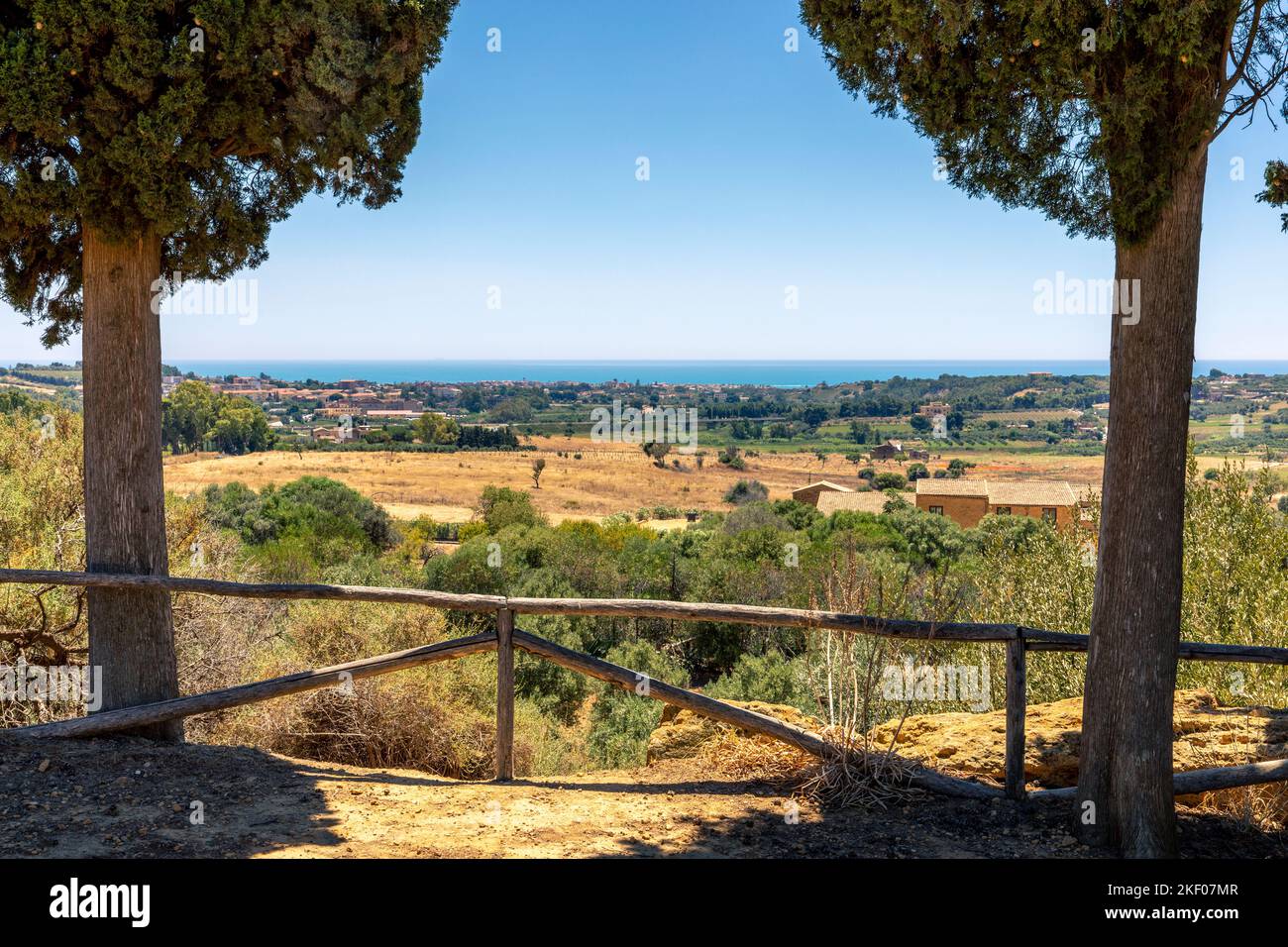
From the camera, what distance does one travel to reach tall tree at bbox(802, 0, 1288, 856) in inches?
161

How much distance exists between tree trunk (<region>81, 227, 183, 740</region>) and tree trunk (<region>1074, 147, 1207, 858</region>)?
18.4 ft

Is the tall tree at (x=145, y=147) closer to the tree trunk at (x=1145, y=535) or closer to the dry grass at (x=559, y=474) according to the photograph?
the tree trunk at (x=1145, y=535)

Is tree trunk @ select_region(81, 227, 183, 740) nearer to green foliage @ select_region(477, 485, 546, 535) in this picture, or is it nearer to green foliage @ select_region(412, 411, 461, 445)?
green foliage @ select_region(477, 485, 546, 535)

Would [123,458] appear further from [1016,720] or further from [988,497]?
[988,497]

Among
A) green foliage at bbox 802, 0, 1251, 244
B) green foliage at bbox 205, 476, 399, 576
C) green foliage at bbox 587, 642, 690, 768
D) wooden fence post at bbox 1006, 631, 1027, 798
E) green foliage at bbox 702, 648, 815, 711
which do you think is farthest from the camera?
green foliage at bbox 205, 476, 399, 576

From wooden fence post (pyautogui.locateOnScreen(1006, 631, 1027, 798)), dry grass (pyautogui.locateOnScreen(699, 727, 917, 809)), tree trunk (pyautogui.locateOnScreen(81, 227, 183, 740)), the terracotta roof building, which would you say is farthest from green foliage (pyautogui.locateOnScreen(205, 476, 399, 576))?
the terracotta roof building

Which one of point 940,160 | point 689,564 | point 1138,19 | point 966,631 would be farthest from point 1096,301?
point 689,564

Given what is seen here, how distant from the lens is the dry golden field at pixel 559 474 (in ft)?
160

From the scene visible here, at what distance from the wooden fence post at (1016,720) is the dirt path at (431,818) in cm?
17

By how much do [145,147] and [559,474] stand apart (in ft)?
192

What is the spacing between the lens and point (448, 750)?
730cm

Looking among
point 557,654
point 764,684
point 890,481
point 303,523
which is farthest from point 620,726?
point 890,481

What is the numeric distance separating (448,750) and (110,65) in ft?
17.4
